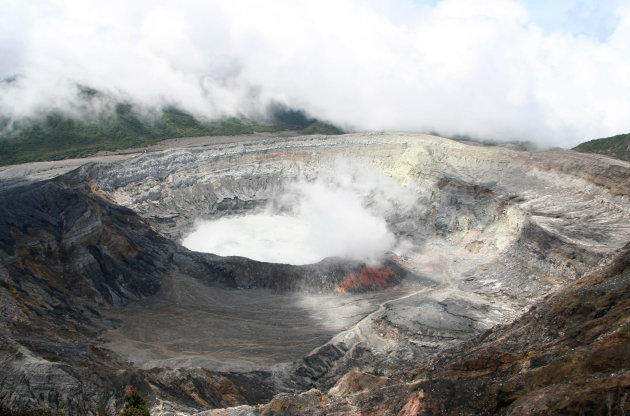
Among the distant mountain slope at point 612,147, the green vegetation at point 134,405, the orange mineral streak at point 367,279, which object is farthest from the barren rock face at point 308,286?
the distant mountain slope at point 612,147

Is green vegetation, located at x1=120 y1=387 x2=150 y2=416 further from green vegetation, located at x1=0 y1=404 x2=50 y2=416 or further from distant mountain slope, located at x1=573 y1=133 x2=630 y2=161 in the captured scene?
distant mountain slope, located at x1=573 y1=133 x2=630 y2=161

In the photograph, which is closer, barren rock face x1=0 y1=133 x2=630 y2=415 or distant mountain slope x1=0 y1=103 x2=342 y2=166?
barren rock face x1=0 y1=133 x2=630 y2=415

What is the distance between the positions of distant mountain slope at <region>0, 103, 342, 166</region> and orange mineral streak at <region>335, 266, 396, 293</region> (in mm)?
62158

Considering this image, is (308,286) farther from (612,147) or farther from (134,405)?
(612,147)

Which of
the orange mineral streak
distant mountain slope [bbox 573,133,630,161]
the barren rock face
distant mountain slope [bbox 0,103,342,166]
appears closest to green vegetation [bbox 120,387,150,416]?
the barren rock face

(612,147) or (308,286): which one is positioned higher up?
(612,147)

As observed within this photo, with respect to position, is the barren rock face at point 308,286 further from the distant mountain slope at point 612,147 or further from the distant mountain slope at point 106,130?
the distant mountain slope at point 612,147

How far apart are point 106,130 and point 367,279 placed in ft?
245

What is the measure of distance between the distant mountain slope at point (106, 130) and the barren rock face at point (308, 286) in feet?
71.6

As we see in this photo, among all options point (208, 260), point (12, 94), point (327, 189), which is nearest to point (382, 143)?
point (327, 189)

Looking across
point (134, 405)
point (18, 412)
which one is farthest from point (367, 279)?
point (18, 412)

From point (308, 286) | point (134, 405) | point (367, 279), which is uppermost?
point (367, 279)

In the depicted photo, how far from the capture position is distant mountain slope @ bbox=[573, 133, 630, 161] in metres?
77.4

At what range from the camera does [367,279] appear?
5119cm
